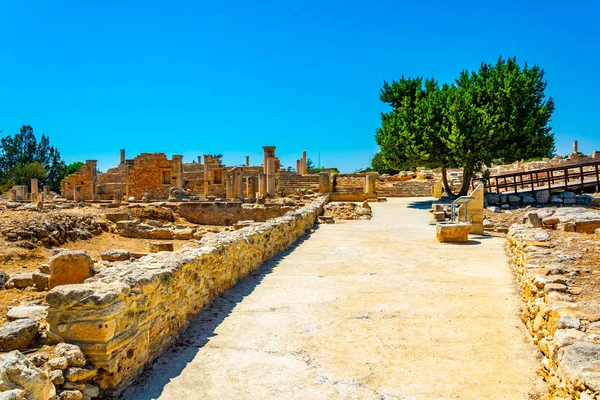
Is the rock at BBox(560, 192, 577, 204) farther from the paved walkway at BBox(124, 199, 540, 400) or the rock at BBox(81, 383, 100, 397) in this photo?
the rock at BBox(81, 383, 100, 397)

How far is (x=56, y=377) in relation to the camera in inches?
123

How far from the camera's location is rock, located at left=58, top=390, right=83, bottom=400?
3.07 meters

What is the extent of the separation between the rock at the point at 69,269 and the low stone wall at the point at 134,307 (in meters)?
2.46

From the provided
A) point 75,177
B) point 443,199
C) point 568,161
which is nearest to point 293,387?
point 443,199

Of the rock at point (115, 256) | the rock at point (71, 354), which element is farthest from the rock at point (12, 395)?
the rock at point (115, 256)

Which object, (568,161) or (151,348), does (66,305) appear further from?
(568,161)

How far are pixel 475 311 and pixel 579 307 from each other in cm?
175

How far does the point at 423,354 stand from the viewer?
4.41 metres

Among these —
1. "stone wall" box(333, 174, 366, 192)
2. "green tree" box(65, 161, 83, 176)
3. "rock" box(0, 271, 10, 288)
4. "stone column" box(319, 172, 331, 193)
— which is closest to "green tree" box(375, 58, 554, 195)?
"stone column" box(319, 172, 331, 193)

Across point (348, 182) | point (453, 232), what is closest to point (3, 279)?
point (453, 232)

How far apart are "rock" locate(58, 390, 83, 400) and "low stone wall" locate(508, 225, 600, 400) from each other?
3222mm

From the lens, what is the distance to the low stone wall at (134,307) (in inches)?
139

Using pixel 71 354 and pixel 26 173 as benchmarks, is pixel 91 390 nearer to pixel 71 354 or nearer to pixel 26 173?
pixel 71 354

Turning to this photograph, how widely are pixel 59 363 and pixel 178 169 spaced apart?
3567 centimetres
